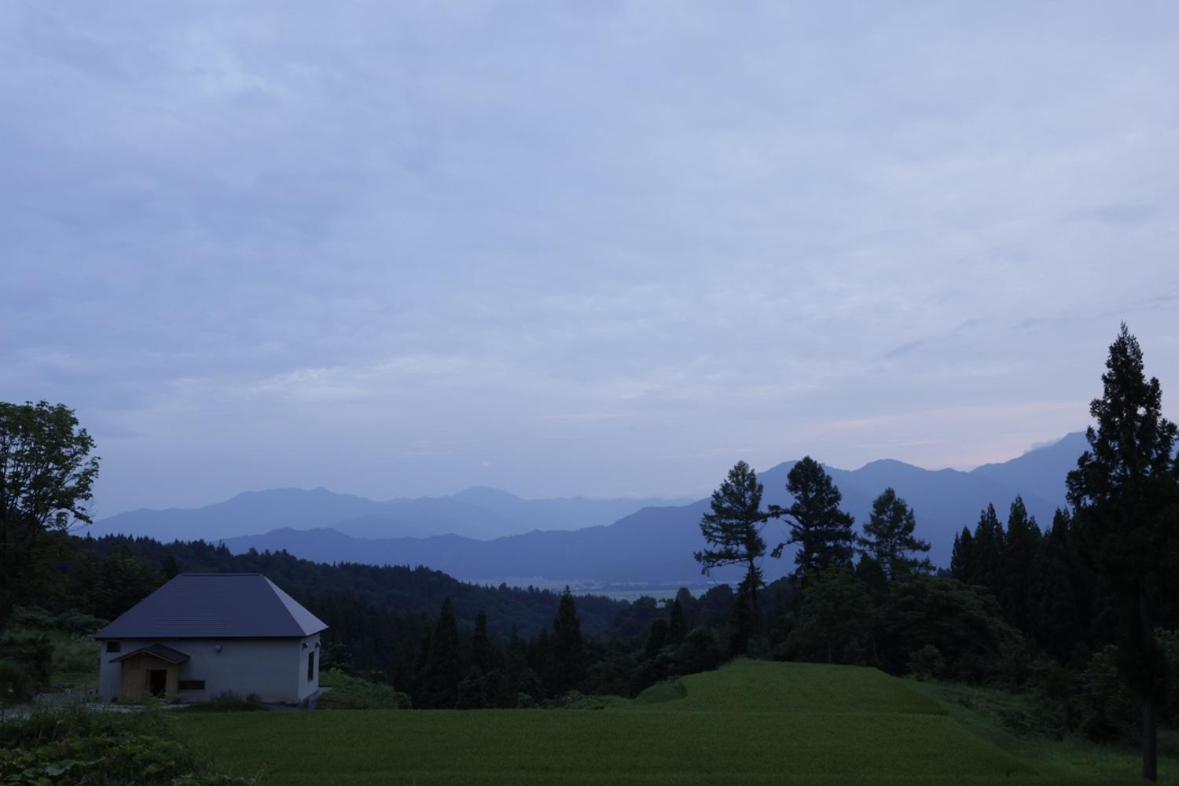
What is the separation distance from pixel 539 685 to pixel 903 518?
78.8 ft

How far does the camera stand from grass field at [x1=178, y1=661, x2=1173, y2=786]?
1431 centimetres

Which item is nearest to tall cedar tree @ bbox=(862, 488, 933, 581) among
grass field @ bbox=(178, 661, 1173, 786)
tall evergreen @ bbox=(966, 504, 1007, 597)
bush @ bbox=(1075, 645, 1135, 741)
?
tall evergreen @ bbox=(966, 504, 1007, 597)

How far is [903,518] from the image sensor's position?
43.5 m

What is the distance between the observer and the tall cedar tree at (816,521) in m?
43.2

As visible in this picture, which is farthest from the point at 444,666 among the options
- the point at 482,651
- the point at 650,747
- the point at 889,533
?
the point at 650,747

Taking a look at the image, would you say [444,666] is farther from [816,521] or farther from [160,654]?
[160,654]

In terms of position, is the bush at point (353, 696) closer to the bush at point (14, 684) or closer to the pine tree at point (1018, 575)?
the bush at point (14, 684)

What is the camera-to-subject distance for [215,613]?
1013 inches

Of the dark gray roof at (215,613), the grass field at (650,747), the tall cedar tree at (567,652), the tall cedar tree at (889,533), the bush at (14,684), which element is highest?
the tall cedar tree at (889,533)

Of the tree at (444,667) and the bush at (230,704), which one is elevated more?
the bush at (230,704)

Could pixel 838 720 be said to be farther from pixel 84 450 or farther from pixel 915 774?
pixel 84 450

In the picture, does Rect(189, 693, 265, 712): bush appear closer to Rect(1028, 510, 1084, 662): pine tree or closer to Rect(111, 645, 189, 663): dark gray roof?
A: Rect(111, 645, 189, 663): dark gray roof

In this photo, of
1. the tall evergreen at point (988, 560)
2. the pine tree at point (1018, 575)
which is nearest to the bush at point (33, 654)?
the tall evergreen at point (988, 560)

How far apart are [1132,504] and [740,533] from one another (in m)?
27.4
